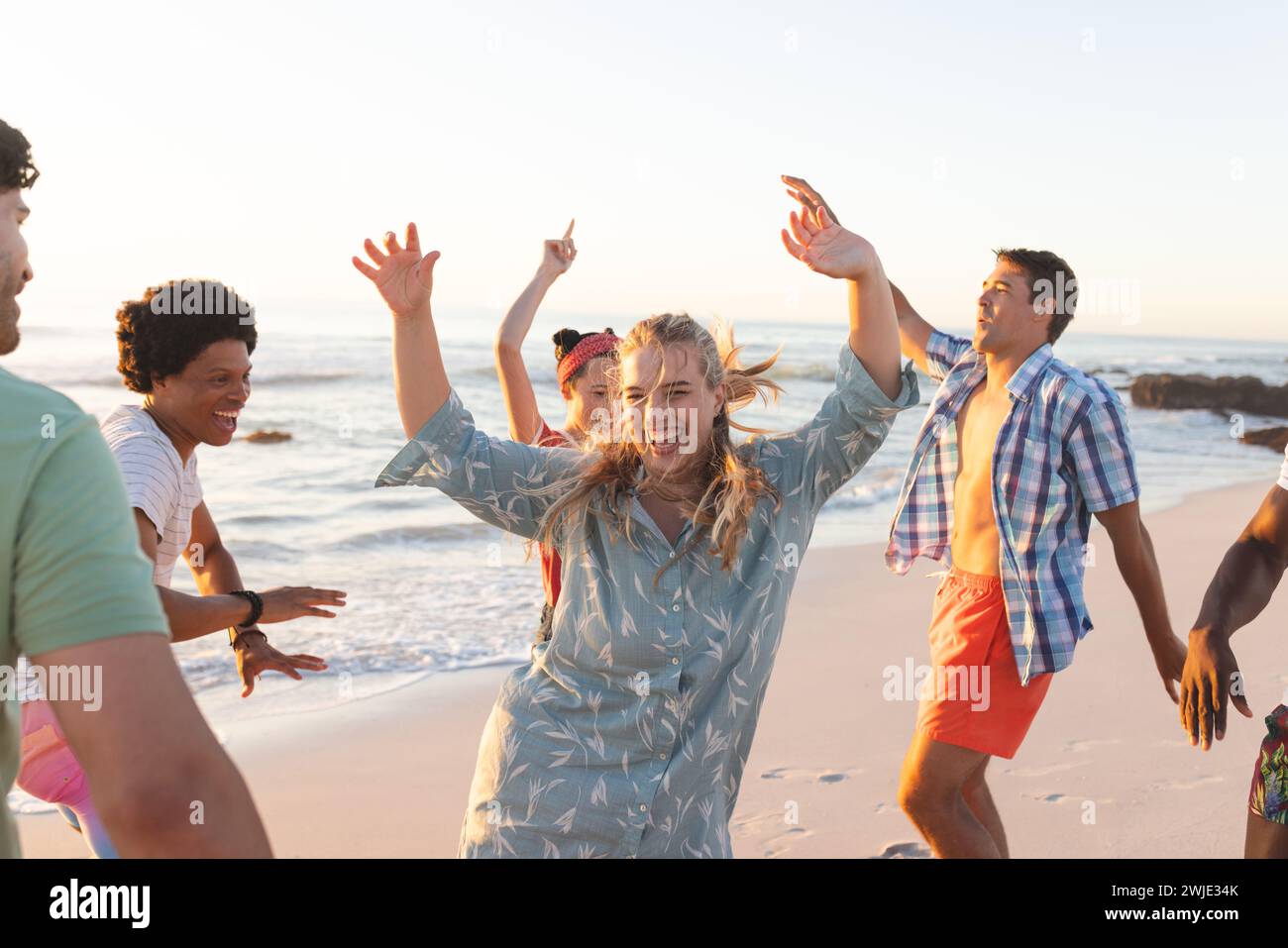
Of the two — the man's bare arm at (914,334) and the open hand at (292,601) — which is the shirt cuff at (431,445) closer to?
the open hand at (292,601)

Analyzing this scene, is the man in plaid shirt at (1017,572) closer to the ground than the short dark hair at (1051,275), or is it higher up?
closer to the ground

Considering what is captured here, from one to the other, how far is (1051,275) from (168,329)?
3.38 metres

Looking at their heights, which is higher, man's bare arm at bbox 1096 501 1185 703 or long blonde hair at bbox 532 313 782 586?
long blonde hair at bbox 532 313 782 586

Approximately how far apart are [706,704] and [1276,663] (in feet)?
19.5

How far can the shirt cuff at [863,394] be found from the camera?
288 centimetres

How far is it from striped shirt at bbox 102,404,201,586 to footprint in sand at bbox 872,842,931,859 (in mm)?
3013

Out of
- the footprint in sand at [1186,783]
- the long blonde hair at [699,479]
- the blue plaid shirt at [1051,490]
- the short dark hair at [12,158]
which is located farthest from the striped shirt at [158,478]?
the footprint in sand at [1186,783]

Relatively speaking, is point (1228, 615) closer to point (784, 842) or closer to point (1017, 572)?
point (1017, 572)

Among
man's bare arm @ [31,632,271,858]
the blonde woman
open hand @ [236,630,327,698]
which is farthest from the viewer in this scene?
open hand @ [236,630,327,698]

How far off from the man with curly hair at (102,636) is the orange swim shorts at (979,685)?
3.38 metres

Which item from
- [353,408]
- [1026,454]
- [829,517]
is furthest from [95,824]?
[353,408]

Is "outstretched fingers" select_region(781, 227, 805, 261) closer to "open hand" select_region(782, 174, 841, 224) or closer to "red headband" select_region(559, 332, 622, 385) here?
"open hand" select_region(782, 174, 841, 224)

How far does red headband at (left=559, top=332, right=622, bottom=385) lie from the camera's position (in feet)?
14.3

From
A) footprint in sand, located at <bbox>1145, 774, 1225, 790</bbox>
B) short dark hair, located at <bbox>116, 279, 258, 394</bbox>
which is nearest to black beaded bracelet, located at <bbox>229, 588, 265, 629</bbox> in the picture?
short dark hair, located at <bbox>116, 279, 258, 394</bbox>
